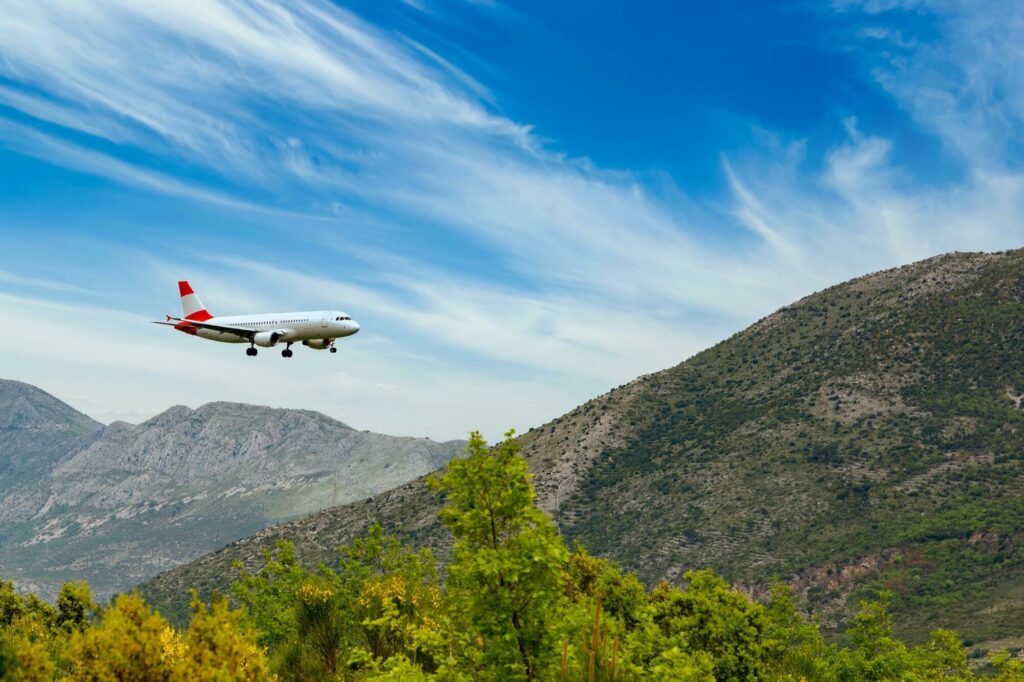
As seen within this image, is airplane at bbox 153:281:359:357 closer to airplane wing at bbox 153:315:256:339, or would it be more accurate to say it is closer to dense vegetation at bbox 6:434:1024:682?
airplane wing at bbox 153:315:256:339

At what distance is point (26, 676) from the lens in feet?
28.0

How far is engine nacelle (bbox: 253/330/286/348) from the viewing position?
48000 millimetres

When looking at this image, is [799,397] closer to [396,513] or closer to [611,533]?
[611,533]

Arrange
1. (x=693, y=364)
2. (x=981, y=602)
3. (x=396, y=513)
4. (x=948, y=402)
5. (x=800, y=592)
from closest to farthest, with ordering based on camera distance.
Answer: (x=981, y=602) → (x=800, y=592) → (x=948, y=402) → (x=396, y=513) → (x=693, y=364)

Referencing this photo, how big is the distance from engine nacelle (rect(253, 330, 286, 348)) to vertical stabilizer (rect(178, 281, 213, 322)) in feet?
62.6

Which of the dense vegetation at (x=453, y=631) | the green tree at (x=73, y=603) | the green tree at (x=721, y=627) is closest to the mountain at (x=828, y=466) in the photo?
the green tree at (x=721, y=627)

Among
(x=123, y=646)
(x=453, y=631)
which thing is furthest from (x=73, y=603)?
(x=123, y=646)

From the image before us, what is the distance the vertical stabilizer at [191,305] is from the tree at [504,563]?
184 feet

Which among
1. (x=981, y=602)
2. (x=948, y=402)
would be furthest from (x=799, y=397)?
(x=981, y=602)

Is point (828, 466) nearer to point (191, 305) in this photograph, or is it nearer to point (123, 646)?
point (191, 305)

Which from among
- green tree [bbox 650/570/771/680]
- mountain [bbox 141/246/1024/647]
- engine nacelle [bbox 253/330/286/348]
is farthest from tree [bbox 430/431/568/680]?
mountain [bbox 141/246/1024/647]

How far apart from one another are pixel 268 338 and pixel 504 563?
125 ft

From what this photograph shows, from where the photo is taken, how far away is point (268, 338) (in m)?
48.2

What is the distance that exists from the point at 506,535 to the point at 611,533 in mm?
121647
